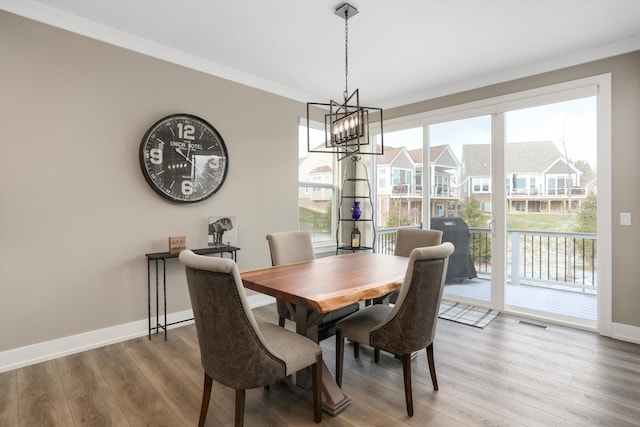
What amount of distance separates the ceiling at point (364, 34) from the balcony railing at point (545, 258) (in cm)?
189

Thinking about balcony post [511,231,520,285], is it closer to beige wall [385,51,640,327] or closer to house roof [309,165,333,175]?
beige wall [385,51,640,327]

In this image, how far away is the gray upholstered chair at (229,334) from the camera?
1.46m

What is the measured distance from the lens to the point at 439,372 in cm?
237

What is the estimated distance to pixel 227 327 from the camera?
4.91 ft

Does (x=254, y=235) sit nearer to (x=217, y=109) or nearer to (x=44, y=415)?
(x=217, y=109)

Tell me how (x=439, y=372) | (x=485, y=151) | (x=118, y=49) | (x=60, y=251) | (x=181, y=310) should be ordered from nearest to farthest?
(x=439, y=372) < (x=60, y=251) < (x=118, y=49) < (x=181, y=310) < (x=485, y=151)

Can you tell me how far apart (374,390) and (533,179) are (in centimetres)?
296

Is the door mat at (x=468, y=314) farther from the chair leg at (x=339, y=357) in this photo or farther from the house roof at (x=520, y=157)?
the chair leg at (x=339, y=357)

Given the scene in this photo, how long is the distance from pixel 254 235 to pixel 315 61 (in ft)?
6.95

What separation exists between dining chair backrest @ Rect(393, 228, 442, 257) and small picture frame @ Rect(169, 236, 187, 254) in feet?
7.06

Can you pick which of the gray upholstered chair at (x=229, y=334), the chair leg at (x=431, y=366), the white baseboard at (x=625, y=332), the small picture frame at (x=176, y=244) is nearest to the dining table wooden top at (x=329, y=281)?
the gray upholstered chair at (x=229, y=334)

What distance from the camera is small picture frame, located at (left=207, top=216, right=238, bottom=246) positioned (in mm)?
3514

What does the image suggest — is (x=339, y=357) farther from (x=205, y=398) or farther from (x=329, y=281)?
(x=205, y=398)

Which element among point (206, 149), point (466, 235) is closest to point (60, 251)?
point (206, 149)
